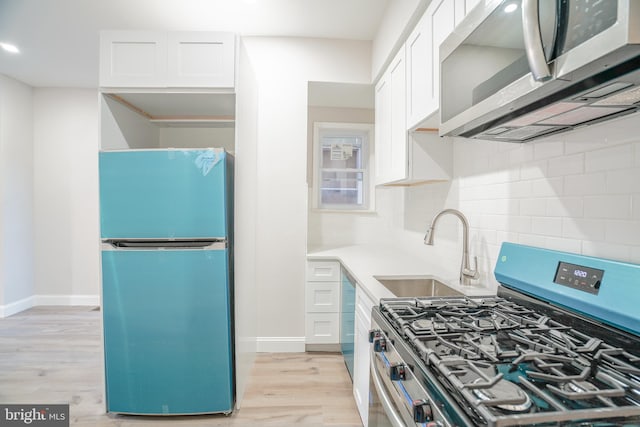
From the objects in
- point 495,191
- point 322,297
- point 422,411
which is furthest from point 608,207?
point 322,297

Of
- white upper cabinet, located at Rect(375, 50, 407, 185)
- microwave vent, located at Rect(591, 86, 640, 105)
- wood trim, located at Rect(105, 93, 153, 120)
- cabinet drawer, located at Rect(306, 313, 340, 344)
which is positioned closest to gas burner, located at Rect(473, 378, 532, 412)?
microwave vent, located at Rect(591, 86, 640, 105)

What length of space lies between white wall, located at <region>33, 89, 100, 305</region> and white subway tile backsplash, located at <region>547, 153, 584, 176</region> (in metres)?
4.53

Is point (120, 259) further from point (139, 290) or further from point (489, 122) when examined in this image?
point (489, 122)

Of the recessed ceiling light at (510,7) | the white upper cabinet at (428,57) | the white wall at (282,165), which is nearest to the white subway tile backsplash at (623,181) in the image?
the recessed ceiling light at (510,7)

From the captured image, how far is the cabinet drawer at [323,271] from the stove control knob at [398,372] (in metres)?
1.64

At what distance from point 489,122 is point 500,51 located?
0.71 ft

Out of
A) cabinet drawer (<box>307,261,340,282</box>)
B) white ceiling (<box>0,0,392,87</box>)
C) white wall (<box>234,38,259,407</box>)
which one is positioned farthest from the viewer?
cabinet drawer (<box>307,261,340,282</box>)

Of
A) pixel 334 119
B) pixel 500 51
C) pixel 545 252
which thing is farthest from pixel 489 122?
pixel 334 119

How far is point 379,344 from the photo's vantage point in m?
1.10

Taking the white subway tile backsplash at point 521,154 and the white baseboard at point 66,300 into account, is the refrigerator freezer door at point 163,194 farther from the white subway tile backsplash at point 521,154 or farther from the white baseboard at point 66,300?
the white baseboard at point 66,300

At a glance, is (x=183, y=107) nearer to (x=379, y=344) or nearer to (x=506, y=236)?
(x=379, y=344)

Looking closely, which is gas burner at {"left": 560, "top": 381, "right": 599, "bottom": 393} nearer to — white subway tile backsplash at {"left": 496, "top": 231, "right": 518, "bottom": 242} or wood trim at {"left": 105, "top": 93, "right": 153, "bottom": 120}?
white subway tile backsplash at {"left": 496, "top": 231, "right": 518, "bottom": 242}

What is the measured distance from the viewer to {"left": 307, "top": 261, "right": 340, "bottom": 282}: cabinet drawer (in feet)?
8.41

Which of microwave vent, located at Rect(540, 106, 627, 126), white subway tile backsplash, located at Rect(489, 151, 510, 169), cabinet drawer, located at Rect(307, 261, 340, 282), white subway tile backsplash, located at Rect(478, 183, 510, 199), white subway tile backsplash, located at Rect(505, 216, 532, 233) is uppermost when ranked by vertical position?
microwave vent, located at Rect(540, 106, 627, 126)
